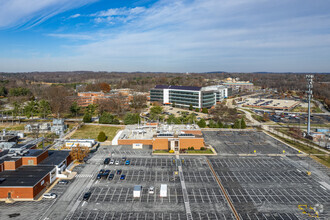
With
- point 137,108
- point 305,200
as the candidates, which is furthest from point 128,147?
point 137,108

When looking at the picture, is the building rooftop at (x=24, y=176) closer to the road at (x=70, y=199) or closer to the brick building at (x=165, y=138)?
the road at (x=70, y=199)

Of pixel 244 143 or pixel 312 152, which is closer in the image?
pixel 312 152

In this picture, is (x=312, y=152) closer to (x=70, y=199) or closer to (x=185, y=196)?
(x=185, y=196)

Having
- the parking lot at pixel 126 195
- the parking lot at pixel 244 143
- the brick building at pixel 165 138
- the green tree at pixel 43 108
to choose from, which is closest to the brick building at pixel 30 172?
the parking lot at pixel 126 195

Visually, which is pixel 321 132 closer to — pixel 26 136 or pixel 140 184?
pixel 140 184

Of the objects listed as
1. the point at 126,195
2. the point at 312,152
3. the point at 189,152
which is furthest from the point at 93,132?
the point at 312,152
